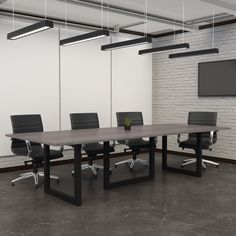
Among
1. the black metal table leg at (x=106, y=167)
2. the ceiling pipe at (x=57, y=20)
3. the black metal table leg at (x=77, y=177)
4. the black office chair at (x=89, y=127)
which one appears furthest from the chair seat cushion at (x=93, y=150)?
the ceiling pipe at (x=57, y=20)

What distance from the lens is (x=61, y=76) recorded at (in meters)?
6.52

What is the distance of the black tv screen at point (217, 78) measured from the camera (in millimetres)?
6586

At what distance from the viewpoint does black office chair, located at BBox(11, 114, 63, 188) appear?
484 cm

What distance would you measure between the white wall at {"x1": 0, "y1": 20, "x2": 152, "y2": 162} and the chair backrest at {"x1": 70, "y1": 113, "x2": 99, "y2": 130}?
816mm

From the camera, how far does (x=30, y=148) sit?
4.73m

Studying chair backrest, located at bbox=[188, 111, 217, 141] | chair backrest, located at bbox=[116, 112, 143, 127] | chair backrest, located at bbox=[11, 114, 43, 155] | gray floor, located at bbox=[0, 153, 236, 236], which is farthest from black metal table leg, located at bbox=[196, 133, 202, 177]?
chair backrest, located at bbox=[11, 114, 43, 155]

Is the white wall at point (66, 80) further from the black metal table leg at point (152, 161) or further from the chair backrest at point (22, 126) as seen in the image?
the black metal table leg at point (152, 161)

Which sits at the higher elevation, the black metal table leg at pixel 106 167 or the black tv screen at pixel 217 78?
the black tv screen at pixel 217 78

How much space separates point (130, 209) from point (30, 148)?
1732 mm

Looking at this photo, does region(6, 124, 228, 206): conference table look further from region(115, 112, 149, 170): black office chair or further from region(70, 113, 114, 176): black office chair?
region(70, 113, 114, 176): black office chair

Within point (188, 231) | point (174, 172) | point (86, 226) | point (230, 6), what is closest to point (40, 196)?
point (86, 226)

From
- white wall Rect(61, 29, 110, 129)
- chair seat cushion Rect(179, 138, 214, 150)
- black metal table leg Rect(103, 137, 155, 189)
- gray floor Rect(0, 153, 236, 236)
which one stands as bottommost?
gray floor Rect(0, 153, 236, 236)

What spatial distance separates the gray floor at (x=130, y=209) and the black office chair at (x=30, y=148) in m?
0.18

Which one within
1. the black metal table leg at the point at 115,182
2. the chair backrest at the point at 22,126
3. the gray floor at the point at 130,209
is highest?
the chair backrest at the point at 22,126
